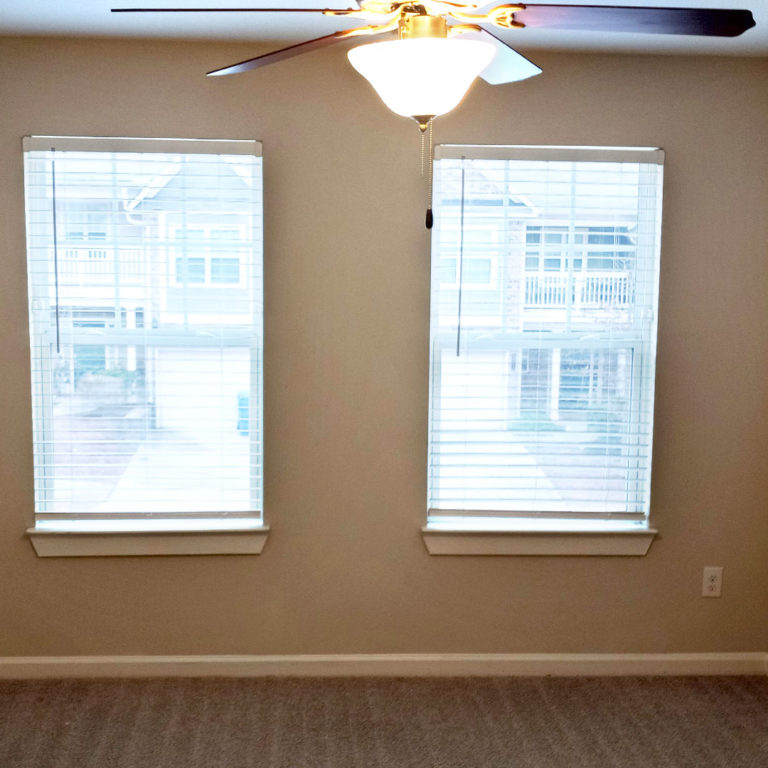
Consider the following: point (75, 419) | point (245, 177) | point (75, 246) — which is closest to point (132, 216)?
point (75, 246)

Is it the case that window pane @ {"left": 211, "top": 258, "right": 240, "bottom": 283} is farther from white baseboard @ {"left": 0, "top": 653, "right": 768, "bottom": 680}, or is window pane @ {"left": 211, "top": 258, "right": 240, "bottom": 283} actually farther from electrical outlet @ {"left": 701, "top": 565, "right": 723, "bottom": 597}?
electrical outlet @ {"left": 701, "top": 565, "right": 723, "bottom": 597}

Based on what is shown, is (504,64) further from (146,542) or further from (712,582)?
(712,582)

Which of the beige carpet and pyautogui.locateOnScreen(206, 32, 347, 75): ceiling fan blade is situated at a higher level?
pyautogui.locateOnScreen(206, 32, 347, 75): ceiling fan blade

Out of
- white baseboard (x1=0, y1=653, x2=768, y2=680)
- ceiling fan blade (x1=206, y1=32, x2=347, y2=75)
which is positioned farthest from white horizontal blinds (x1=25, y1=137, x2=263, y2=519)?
ceiling fan blade (x1=206, y1=32, x2=347, y2=75)

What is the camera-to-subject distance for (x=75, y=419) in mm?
3287

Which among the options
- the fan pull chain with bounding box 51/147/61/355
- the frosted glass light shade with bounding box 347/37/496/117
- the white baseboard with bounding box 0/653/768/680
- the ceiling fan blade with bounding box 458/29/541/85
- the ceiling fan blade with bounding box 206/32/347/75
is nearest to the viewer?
the frosted glass light shade with bounding box 347/37/496/117

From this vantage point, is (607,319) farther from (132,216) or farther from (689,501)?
(132,216)

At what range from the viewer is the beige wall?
10.5ft

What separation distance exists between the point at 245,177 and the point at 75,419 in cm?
110

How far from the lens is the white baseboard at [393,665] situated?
338cm

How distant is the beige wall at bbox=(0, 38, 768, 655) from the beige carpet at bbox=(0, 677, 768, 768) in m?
0.17

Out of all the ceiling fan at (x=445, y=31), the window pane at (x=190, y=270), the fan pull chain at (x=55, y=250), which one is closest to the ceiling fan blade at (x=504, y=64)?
the ceiling fan at (x=445, y=31)

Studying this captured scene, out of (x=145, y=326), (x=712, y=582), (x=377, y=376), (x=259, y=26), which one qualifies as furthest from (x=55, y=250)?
(x=712, y=582)

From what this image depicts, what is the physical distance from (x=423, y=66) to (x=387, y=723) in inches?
91.4
